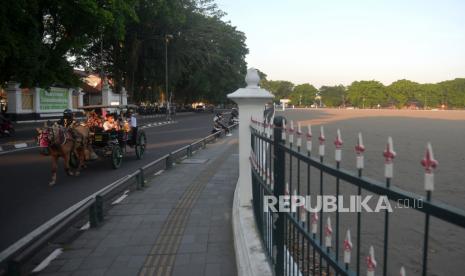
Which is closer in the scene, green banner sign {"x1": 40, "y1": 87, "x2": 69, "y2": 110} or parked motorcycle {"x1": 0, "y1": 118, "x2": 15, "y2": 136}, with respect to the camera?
parked motorcycle {"x1": 0, "y1": 118, "x2": 15, "y2": 136}

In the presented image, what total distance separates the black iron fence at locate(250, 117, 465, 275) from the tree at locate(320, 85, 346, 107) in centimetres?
16513

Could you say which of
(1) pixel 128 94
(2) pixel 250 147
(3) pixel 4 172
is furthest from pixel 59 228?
(1) pixel 128 94

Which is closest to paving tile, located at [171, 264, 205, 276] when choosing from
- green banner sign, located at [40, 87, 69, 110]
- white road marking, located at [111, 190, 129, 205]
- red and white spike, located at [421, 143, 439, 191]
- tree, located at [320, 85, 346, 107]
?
white road marking, located at [111, 190, 129, 205]

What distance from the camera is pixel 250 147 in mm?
6234

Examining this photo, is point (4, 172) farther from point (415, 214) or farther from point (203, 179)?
point (415, 214)

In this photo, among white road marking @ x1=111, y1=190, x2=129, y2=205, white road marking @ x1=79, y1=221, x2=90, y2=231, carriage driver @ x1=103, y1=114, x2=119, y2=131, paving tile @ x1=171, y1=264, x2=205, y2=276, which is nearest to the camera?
paving tile @ x1=171, y1=264, x2=205, y2=276

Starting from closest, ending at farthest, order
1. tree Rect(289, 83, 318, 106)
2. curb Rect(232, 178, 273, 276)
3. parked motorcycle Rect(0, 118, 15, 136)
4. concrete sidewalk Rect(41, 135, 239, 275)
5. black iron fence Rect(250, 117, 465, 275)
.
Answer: black iron fence Rect(250, 117, 465, 275), curb Rect(232, 178, 273, 276), concrete sidewalk Rect(41, 135, 239, 275), parked motorcycle Rect(0, 118, 15, 136), tree Rect(289, 83, 318, 106)

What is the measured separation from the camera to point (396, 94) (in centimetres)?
13712

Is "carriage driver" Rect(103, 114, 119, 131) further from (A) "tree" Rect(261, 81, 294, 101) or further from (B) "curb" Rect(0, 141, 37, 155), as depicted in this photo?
(A) "tree" Rect(261, 81, 294, 101)

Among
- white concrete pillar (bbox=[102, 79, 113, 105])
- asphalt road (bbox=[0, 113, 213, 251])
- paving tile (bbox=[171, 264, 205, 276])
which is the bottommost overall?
paving tile (bbox=[171, 264, 205, 276])

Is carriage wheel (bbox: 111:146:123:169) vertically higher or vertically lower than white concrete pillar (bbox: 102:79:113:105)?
lower

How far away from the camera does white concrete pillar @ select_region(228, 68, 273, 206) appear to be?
5.89 meters

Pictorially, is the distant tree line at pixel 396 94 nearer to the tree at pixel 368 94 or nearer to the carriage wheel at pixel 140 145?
the tree at pixel 368 94

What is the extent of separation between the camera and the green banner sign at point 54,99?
3803 cm
